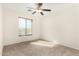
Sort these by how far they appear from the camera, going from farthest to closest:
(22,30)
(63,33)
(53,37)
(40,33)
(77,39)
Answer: (77,39), (63,33), (53,37), (40,33), (22,30)

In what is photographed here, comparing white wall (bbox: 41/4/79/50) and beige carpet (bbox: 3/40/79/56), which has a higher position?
white wall (bbox: 41/4/79/50)

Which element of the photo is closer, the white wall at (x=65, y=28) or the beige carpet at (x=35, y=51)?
the beige carpet at (x=35, y=51)

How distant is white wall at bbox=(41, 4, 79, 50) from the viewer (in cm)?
258

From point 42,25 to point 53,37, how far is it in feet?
1.81

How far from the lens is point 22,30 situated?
1829 mm

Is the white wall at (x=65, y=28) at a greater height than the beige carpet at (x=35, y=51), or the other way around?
the white wall at (x=65, y=28)

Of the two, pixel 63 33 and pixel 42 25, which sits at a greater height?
pixel 42 25

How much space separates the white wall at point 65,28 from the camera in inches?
102

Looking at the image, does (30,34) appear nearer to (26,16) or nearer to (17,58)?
(26,16)

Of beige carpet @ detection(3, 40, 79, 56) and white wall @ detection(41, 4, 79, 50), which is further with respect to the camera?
white wall @ detection(41, 4, 79, 50)

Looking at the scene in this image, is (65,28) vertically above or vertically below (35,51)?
above

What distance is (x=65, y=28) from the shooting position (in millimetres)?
3115

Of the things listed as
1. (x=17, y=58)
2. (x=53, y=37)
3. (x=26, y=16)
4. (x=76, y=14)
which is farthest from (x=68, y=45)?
(x=17, y=58)

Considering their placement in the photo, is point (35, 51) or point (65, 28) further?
point (65, 28)
